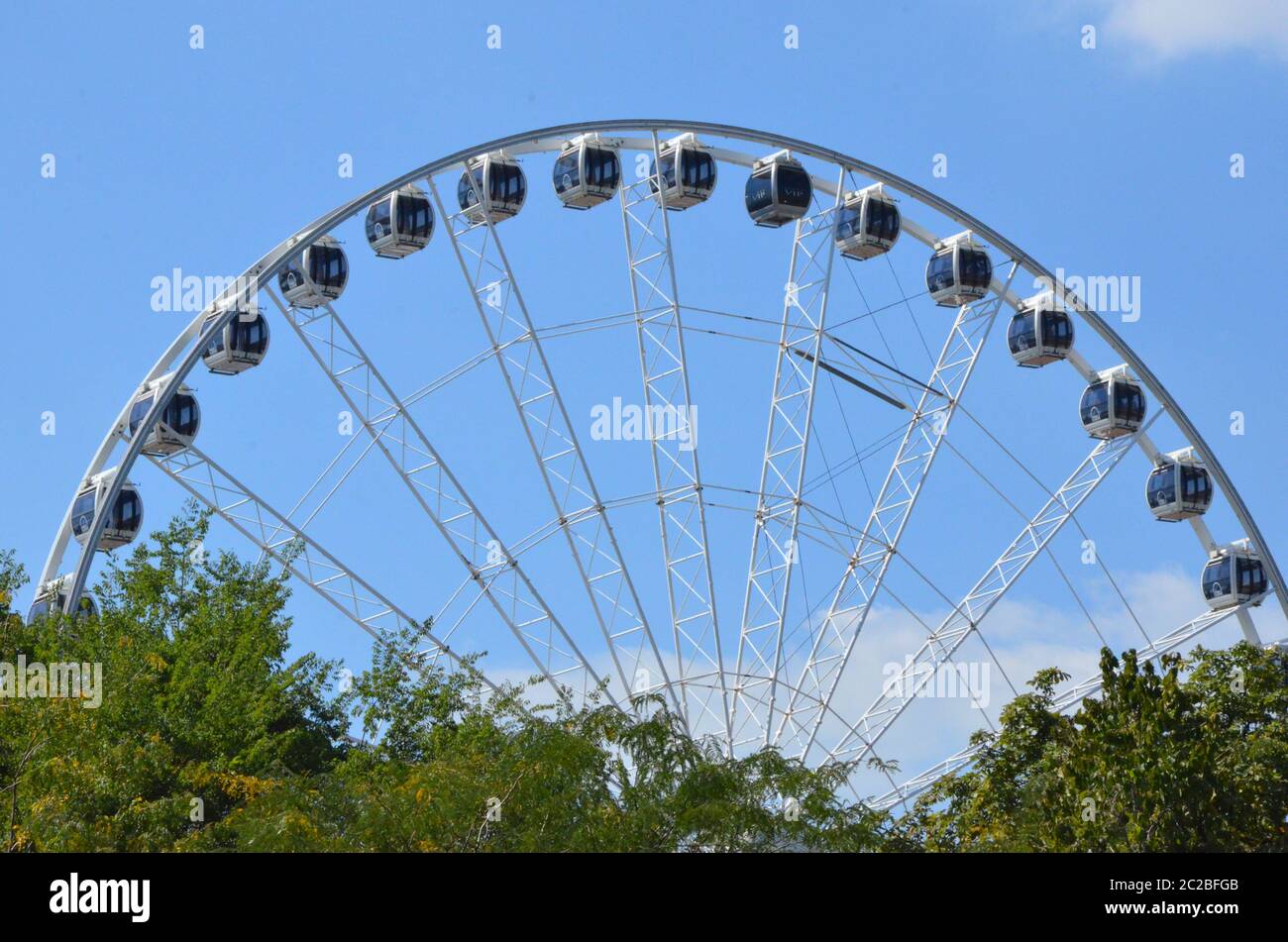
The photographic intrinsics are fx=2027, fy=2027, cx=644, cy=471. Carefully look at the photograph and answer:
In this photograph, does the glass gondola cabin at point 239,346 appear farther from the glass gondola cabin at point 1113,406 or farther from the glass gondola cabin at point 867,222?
the glass gondola cabin at point 1113,406

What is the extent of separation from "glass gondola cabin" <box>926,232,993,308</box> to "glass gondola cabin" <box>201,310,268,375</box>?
16.4 meters

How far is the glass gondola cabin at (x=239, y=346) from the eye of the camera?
4309 cm

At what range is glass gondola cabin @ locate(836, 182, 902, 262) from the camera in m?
47.8

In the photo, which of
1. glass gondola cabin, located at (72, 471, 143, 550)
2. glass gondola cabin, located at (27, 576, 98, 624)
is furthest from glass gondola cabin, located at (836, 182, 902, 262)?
glass gondola cabin, located at (27, 576, 98, 624)

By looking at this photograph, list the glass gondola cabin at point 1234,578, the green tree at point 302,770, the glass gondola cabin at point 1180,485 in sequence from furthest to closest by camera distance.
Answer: the glass gondola cabin at point 1234,578 → the glass gondola cabin at point 1180,485 → the green tree at point 302,770

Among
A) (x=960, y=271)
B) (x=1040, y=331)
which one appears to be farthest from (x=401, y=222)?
(x=1040, y=331)

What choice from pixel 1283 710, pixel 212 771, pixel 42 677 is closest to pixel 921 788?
pixel 1283 710

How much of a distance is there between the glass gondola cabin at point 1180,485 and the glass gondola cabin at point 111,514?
27.0 metres

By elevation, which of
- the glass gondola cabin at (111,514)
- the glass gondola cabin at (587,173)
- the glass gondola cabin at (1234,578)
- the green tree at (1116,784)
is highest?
the glass gondola cabin at (587,173)

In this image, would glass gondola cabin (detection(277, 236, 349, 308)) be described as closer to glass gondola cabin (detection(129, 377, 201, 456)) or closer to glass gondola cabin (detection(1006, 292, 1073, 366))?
glass gondola cabin (detection(129, 377, 201, 456))

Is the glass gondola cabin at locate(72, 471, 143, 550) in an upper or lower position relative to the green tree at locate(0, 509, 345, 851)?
upper

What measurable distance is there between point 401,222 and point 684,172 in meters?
6.59

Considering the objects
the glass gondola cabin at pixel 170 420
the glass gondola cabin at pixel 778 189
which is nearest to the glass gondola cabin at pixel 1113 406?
the glass gondola cabin at pixel 778 189
